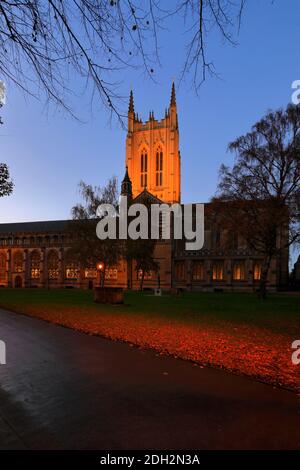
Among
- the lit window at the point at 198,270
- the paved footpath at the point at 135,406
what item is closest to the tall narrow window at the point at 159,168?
the lit window at the point at 198,270

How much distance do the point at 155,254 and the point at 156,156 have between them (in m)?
28.5

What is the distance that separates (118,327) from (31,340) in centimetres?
407

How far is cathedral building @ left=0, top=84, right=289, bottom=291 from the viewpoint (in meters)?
65.4

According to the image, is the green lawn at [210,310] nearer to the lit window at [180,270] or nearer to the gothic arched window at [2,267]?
the lit window at [180,270]

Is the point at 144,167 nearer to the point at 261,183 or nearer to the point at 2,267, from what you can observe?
the point at 2,267

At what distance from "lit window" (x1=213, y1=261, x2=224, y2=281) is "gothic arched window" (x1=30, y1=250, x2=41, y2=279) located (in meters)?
40.2

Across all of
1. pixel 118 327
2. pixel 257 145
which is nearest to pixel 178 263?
pixel 257 145

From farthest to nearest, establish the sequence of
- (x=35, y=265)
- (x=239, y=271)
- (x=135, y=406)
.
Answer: (x=35, y=265) → (x=239, y=271) → (x=135, y=406)

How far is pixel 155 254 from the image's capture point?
70.5 meters

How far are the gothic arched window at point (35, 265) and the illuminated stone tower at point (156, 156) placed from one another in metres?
26.7

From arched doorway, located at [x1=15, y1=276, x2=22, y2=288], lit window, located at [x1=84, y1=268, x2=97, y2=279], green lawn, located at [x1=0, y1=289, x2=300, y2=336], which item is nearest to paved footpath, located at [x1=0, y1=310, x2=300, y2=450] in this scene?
green lawn, located at [x1=0, y1=289, x2=300, y2=336]

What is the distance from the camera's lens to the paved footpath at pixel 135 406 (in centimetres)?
461

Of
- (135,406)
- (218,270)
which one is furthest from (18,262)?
(135,406)

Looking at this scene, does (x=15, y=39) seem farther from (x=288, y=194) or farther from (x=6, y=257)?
(x=6, y=257)
